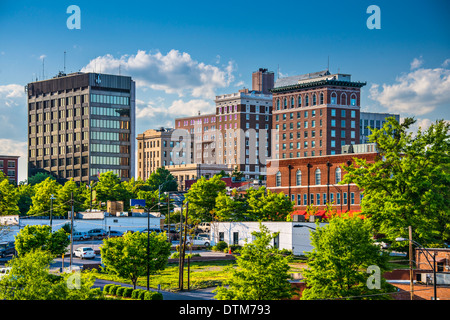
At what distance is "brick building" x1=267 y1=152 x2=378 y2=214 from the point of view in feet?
334

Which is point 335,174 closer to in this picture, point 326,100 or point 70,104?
point 326,100

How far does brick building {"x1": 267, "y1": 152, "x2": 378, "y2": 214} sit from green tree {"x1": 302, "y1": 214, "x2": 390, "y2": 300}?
178ft

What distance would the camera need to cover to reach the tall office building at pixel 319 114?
507 ft

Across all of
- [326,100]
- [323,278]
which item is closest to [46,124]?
[326,100]

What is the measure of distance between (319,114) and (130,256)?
339 feet

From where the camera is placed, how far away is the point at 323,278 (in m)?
43.0

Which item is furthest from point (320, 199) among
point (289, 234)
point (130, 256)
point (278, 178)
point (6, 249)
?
point (130, 256)

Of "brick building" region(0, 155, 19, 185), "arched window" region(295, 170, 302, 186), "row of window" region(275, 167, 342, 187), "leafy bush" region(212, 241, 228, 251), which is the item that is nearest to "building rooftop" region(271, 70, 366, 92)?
"row of window" region(275, 167, 342, 187)

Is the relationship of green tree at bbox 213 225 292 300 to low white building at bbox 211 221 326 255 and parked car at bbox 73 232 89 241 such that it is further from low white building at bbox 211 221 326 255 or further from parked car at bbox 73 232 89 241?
parked car at bbox 73 232 89 241

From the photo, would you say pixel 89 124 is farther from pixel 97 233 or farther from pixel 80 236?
pixel 80 236

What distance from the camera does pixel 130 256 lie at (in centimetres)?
5869

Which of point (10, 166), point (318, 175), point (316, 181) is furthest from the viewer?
point (10, 166)

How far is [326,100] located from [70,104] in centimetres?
7613

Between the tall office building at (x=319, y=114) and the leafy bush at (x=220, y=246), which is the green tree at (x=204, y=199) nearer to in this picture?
the leafy bush at (x=220, y=246)
